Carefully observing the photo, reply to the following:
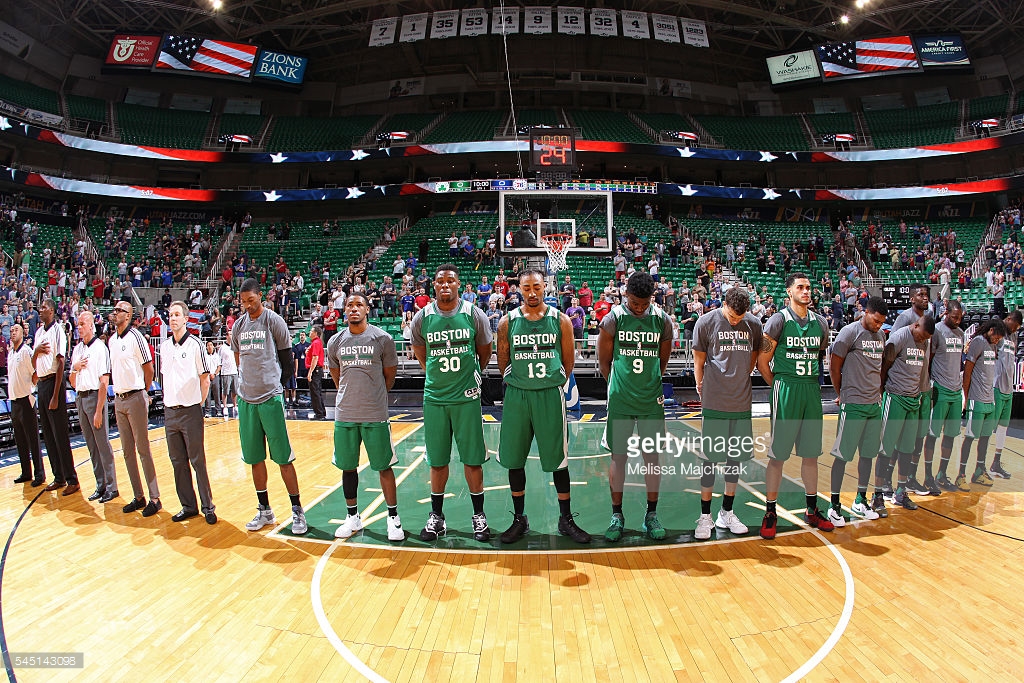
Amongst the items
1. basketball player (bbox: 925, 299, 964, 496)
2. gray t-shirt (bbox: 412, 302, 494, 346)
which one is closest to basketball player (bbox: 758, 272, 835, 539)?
basketball player (bbox: 925, 299, 964, 496)

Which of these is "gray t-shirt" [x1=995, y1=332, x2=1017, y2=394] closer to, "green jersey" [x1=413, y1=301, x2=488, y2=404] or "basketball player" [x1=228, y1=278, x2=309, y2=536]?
"green jersey" [x1=413, y1=301, x2=488, y2=404]

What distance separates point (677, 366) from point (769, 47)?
23656 mm

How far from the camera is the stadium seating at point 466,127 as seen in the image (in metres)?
28.5

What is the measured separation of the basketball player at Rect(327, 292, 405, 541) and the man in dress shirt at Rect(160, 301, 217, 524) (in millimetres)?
1542

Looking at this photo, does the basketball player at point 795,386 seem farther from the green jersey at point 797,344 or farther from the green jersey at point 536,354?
the green jersey at point 536,354

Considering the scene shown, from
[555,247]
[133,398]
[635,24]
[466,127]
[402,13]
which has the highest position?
[402,13]

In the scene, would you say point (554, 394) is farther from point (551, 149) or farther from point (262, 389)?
point (551, 149)

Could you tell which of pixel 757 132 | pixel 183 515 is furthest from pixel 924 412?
pixel 757 132

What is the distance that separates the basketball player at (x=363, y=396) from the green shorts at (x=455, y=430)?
1.29ft

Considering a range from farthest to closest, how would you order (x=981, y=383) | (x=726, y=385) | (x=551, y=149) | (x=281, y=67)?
(x=281, y=67), (x=551, y=149), (x=981, y=383), (x=726, y=385)

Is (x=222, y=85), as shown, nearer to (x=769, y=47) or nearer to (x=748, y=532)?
(x=769, y=47)

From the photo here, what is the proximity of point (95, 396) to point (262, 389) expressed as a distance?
2.61 m

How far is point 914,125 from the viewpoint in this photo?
2961 centimetres

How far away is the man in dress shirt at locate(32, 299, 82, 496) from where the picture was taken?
260 inches
